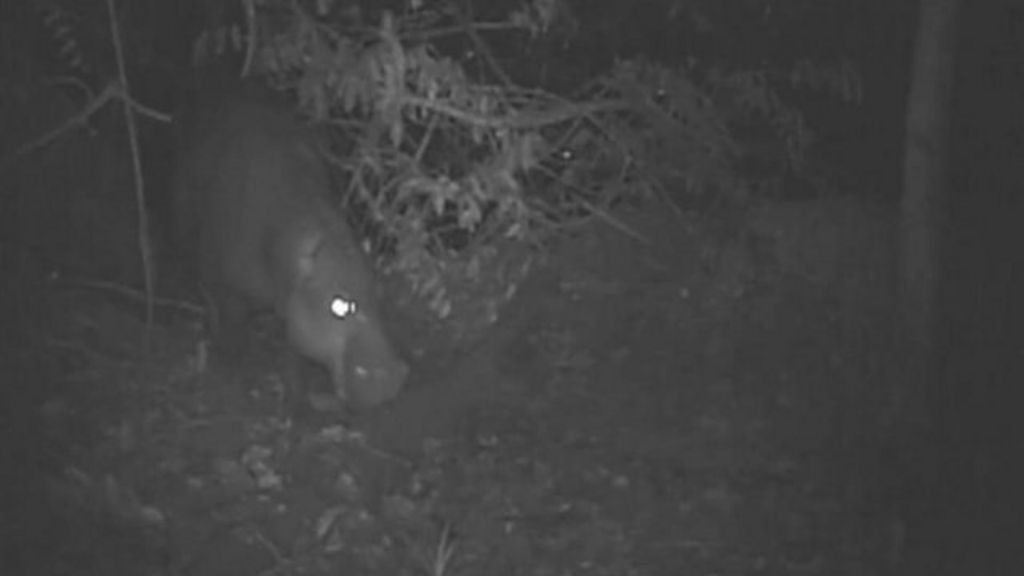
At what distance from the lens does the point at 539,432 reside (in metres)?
9.35

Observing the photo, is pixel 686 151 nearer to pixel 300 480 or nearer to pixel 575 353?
pixel 575 353

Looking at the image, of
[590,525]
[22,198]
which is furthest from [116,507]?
→ [22,198]

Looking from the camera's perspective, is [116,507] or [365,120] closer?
[116,507]

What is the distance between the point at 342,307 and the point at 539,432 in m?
0.94

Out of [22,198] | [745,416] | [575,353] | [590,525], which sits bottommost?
[590,525]

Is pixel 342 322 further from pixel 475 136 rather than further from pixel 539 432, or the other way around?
pixel 475 136

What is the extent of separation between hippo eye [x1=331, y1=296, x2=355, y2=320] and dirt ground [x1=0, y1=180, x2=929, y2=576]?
35cm

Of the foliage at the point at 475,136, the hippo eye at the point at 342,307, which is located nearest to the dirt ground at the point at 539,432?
the hippo eye at the point at 342,307

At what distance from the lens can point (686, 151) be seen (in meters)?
9.39

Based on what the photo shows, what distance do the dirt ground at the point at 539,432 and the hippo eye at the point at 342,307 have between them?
353 millimetres

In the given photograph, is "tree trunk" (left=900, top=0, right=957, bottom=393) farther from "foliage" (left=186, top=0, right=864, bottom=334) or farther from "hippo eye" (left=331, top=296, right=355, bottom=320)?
"hippo eye" (left=331, top=296, right=355, bottom=320)

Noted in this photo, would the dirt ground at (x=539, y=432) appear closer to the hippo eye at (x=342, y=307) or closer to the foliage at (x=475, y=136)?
the hippo eye at (x=342, y=307)

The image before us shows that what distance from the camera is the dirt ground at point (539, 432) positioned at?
26.7 ft

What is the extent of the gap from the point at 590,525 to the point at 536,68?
2.40 meters
